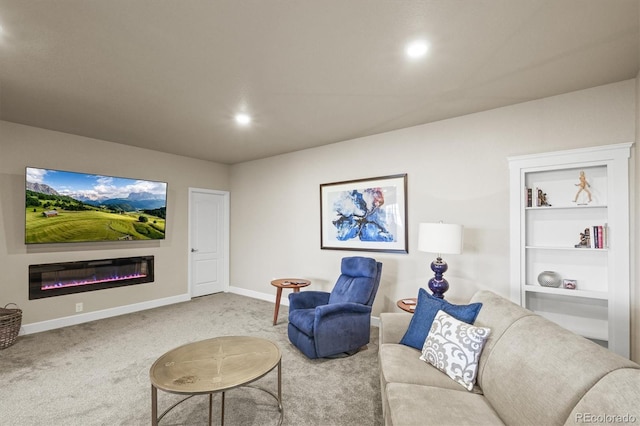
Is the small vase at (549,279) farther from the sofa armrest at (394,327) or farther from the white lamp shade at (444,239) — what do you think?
the sofa armrest at (394,327)

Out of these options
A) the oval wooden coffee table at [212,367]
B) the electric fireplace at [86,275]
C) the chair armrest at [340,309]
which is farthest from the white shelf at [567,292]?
the electric fireplace at [86,275]

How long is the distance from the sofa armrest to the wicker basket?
3.96 metres

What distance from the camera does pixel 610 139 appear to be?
2643 millimetres

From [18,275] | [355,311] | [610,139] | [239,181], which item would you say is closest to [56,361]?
[18,275]

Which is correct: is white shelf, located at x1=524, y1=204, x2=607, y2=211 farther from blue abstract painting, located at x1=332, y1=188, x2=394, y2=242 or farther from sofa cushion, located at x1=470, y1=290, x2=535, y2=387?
blue abstract painting, located at x1=332, y1=188, x2=394, y2=242

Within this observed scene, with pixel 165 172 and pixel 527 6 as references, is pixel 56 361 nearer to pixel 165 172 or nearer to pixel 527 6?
pixel 165 172

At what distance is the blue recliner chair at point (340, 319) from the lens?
287cm

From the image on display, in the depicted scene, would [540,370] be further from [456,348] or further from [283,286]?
[283,286]

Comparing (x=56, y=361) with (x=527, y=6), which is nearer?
(x=527, y=6)

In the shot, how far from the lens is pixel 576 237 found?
281 centimetres

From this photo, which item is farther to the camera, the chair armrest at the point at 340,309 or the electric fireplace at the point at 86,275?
the electric fireplace at the point at 86,275

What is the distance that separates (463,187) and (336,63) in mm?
2047

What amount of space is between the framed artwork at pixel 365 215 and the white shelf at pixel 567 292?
1.34 metres

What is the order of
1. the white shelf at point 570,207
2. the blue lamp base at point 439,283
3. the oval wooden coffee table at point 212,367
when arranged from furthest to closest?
the blue lamp base at point 439,283, the white shelf at point 570,207, the oval wooden coffee table at point 212,367
